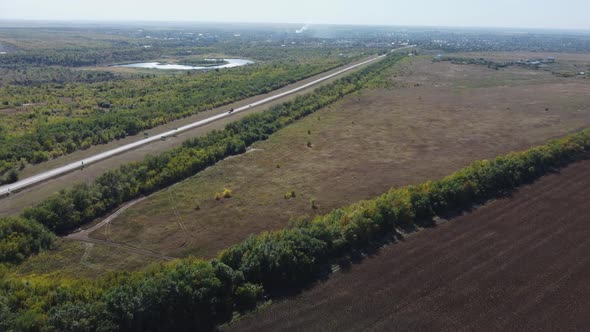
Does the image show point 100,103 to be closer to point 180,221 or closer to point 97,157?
point 97,157

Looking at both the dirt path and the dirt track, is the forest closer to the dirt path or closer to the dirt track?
the dirt path

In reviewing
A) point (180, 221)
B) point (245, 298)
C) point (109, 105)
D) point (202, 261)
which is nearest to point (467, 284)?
point (245, 298)

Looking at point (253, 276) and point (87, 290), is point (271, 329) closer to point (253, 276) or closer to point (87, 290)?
point (253, 276)

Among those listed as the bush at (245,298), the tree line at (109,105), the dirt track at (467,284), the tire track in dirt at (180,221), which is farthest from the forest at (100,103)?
the dirt track at (467,284)

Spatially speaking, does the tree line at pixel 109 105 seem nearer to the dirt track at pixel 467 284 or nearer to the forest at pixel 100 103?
the forest at pixel 100 103

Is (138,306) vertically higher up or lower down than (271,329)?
higher up

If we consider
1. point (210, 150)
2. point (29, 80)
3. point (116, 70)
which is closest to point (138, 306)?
point (210, 150)
